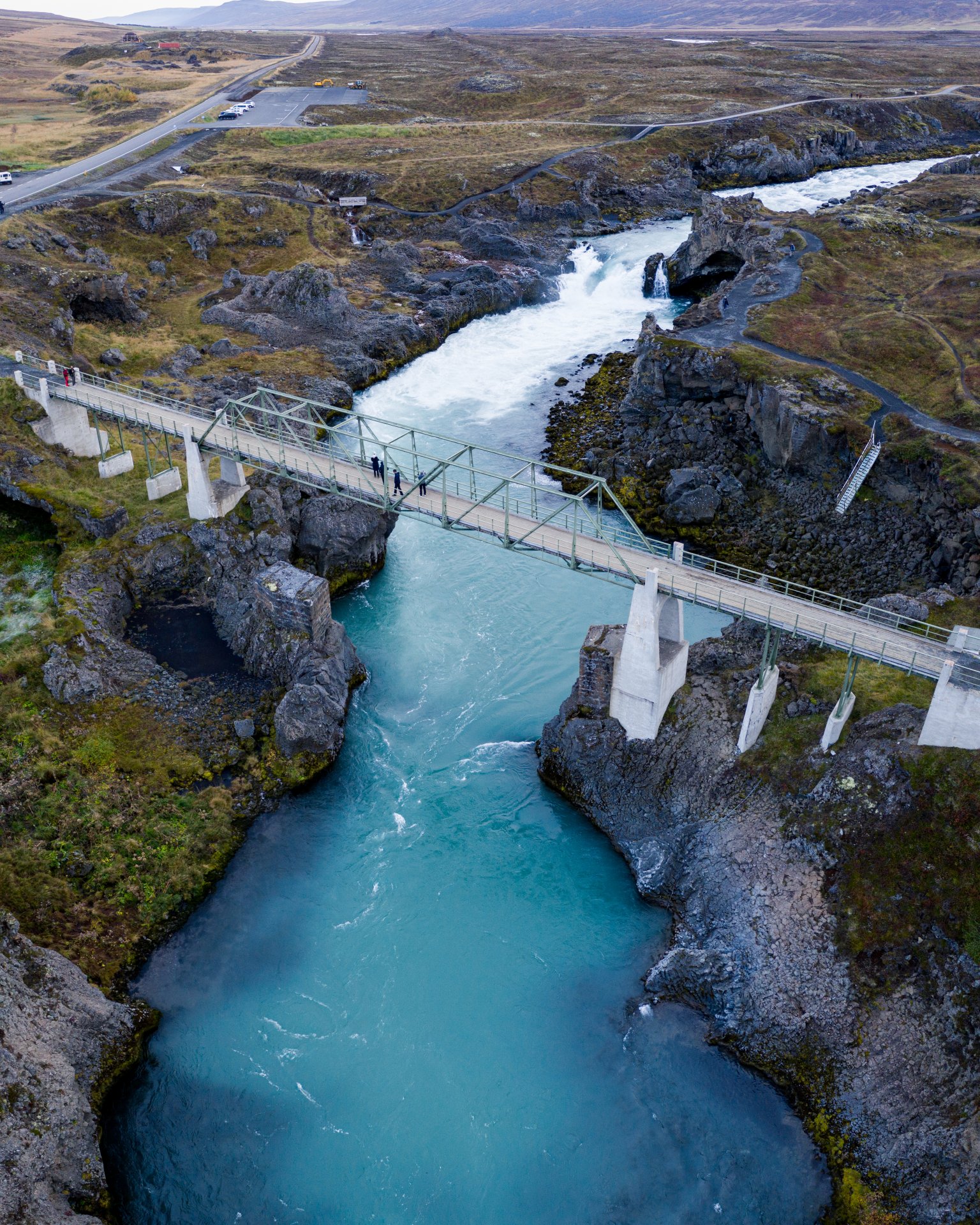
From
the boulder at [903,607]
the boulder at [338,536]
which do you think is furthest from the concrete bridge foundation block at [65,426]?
the boulder at [903,607]

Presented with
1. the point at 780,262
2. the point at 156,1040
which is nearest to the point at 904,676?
the point at 156,1040

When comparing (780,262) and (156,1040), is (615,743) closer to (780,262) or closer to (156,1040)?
(156,1040)

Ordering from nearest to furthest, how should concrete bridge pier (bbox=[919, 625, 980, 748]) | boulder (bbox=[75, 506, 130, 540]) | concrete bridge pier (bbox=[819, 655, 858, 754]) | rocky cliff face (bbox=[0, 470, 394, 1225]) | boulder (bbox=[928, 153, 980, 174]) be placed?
1. rocky cliff face (bbox=[0, 470, 394, 1225])
2. concrete bridge pier (bbox=[919, 625, 980, 748])
3. concrete bridge pier (bbox=[819, 655, 858, 754])
4. boulder (bbox=[75, 506, 130, 540])
5. boulder (bbox=[928, 153, 980, 174])

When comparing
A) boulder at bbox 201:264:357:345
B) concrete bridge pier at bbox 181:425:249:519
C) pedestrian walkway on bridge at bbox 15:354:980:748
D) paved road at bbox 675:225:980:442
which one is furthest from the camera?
boulder at bbox 201:264:357:345

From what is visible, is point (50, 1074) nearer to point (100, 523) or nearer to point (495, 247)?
point (100, 523)

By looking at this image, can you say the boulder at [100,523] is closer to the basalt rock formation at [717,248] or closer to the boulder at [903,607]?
the boulder at [903,607]

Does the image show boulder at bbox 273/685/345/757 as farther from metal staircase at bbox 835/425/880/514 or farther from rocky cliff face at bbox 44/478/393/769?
metal staircase at bbox 835/425/880/514

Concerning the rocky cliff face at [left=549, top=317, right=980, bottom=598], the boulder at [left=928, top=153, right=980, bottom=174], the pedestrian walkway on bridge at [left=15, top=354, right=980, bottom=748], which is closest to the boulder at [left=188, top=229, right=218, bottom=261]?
the pedestrian walkway on bridge at [left=15, top=354, right=980, bottom=748]
